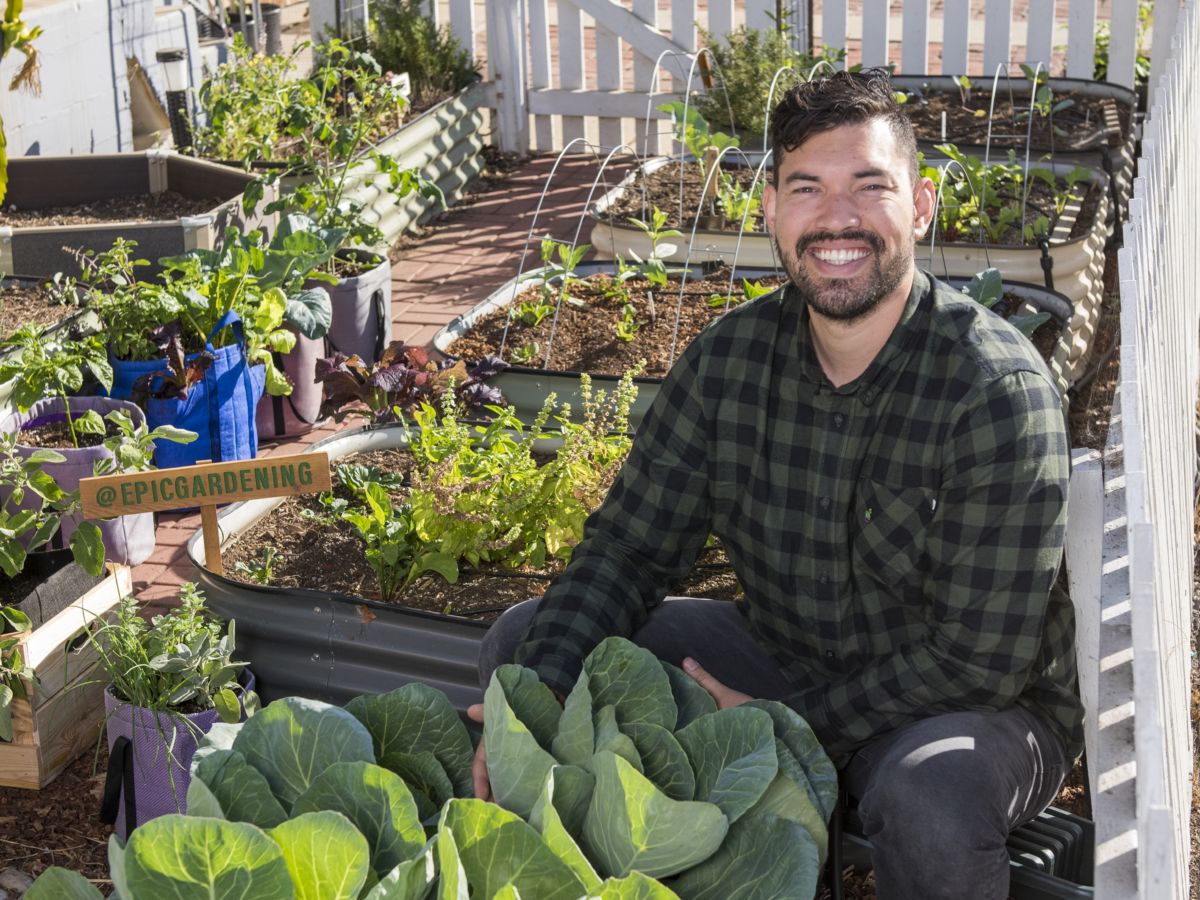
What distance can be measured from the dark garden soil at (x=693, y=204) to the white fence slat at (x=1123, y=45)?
4.68 feet

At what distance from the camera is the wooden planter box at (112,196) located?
15.2ft

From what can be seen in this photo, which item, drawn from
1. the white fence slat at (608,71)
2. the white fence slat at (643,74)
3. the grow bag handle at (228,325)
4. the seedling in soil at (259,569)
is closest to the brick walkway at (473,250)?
the white fence slat at (608,71)

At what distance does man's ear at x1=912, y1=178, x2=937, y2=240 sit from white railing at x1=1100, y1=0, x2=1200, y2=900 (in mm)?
375

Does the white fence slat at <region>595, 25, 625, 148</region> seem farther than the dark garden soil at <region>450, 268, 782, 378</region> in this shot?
Yes

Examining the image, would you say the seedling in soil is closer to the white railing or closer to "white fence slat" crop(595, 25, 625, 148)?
the white railing

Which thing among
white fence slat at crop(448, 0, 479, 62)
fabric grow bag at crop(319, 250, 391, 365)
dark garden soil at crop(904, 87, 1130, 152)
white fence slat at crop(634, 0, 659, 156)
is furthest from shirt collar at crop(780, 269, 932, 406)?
white fence slat at crop(448, 0, 479, 62)

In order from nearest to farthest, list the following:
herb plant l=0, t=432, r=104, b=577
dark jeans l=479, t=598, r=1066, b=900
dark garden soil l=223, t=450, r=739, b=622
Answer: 1. dark jeans l=479, t=598, r=1066, b=900
2. herb plant l=0, t=432, r=104, b=577
3. dark garden soil l=223, t=450, r=739, b=622

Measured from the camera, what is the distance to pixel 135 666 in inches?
103

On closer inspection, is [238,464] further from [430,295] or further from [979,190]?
[979,190]

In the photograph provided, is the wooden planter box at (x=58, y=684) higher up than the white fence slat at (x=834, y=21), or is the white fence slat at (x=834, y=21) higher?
the white fence slat at (x=834, y=21)

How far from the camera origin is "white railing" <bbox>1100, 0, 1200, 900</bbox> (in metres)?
1.76

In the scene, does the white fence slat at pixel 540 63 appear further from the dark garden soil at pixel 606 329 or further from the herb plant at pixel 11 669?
the herb plant at pixel 11 669

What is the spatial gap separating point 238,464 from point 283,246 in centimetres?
165

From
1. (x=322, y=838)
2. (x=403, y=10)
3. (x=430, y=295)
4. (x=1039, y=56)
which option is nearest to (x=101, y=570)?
(x=322, y=838)
